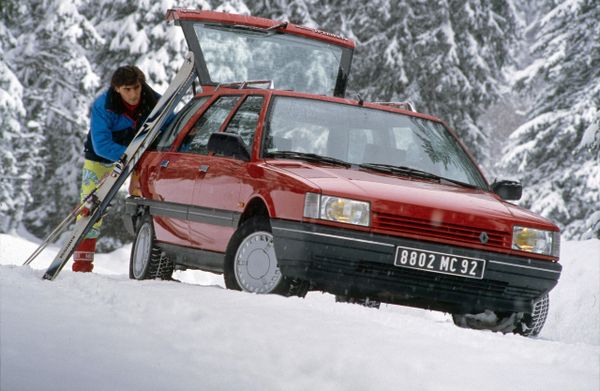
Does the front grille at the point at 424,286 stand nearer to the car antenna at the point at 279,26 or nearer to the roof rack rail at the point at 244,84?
the roof rack rail at the point at 244,84

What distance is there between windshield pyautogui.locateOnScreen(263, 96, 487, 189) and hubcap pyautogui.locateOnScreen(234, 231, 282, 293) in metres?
0.76

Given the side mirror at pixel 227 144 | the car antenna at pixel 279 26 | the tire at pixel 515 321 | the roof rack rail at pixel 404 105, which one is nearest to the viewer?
the tire at pixel 515 321

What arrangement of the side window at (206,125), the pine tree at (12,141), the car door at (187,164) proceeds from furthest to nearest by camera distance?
the pine tree at (12,141) → the side window at (206,125) → the car door at (187,164)

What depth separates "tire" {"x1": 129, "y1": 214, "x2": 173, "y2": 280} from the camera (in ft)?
28.5

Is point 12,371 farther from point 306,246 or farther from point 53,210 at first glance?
point 53,210

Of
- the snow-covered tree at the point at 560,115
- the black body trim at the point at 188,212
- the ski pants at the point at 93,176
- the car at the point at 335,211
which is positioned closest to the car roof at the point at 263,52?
the car at the point at 335,211

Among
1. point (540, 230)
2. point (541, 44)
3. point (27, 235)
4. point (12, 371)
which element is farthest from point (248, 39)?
point (27, 235)

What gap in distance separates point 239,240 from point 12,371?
2739mm

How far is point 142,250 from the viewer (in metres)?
9.02

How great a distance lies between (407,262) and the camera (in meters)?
6.29

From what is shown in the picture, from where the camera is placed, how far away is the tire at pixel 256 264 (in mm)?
6547

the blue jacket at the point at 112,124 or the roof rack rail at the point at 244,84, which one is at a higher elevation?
the roof rack rail at the point at 244,84

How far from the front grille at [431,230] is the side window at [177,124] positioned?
9.64ft

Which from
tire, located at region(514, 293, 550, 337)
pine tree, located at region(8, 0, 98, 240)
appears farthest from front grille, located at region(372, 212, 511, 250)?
pine tree, located at region(8, 0, 98, 240)
